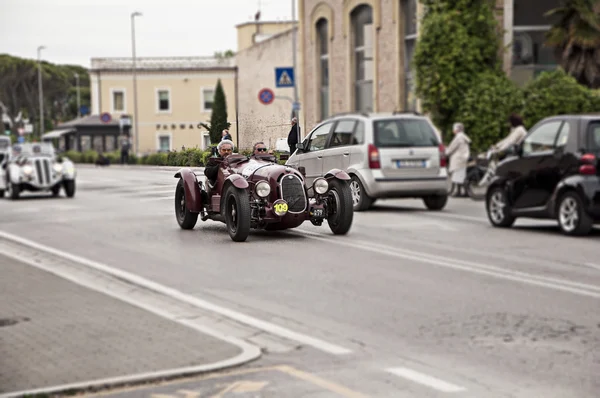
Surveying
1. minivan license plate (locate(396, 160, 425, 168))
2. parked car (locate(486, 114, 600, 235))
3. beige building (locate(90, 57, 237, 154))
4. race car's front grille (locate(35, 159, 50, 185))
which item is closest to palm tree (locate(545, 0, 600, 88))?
beige building (locate(90, 57, 237, 154))

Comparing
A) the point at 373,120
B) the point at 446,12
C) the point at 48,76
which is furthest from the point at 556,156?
the point at 446,12

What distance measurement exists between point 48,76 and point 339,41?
5.86 meters

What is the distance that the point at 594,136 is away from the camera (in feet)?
27.1

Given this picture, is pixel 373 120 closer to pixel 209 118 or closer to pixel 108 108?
pixel 209 118

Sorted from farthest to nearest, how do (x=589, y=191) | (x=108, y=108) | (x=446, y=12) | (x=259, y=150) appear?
(x=446, y=12) → (x=108, y=108) → (x=589, y=191) → (x=259, y=150)

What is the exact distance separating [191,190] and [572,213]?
8008 mm

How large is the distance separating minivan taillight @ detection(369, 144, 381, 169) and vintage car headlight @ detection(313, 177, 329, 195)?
563 mm

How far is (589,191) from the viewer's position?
29.6 feet

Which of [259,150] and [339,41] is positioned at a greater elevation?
[339,41]

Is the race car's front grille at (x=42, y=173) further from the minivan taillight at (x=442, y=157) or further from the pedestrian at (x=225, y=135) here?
the minivan taillight at (x=442, y=157)

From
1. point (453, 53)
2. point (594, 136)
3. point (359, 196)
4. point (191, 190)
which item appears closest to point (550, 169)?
point (594, 136)

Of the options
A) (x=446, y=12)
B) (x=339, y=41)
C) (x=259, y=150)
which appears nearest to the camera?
(x=259, y=150)

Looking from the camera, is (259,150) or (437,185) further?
(437,185)

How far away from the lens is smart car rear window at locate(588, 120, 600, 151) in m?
8.17
